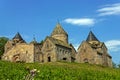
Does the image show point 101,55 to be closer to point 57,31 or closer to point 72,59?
point 72,59

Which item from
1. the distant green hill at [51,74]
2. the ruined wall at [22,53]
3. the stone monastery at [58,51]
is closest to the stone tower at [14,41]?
the stone monastery at [58,51]

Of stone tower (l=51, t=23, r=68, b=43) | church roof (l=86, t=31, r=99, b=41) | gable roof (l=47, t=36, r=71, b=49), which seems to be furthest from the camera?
church roof (l=86, t=31, r=99, b=41)

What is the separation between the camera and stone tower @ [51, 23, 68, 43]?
304ft

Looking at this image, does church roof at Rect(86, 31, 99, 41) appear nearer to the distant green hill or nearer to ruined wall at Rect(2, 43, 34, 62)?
ruined wall at Rect(2, 43, 34, 62)

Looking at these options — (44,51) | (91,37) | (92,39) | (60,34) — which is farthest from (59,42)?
(91,37)

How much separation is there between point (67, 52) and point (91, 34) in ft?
46.8

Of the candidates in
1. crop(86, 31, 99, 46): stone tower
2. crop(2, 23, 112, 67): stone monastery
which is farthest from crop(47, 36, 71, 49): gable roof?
crop(86, 31, 99, 46): stone tower

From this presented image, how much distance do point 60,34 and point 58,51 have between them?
10172mm

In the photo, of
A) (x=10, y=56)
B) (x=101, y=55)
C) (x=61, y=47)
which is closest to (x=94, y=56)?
(x=101, y=55)

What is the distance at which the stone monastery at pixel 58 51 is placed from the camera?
278ft

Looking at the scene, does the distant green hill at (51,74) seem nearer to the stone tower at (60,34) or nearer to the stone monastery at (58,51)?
the stone monastery at (58,51)

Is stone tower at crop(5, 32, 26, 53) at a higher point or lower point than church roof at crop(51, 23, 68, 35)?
lower

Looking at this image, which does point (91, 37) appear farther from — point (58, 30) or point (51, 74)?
point (51, 74)

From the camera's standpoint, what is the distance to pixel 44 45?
283 ft
